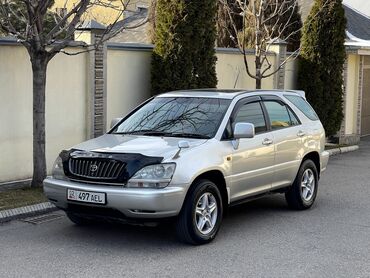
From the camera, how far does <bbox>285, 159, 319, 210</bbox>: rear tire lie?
8.10 metres

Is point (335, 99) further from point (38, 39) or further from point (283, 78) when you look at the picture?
point (38, 39)

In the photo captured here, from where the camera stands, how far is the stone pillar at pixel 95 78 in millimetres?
10523

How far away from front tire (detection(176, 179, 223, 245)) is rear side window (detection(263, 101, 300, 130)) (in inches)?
64.6

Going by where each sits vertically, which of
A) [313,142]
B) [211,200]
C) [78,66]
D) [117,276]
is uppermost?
[78,66]

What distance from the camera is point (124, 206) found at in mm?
5988

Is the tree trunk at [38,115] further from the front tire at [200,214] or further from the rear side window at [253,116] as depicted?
the front tire at [200,214]

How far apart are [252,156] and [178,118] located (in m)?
1.01

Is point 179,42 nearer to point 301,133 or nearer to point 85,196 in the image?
point 301,133

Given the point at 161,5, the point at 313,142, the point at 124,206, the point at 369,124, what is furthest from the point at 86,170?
the point at 369,124

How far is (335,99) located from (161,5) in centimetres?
632

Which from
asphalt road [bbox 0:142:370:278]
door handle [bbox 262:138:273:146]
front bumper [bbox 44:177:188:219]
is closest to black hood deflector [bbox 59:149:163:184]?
front bumper [bbox 44:177:188:219]

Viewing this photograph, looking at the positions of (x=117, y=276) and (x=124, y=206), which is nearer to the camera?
(x=117, y=276)

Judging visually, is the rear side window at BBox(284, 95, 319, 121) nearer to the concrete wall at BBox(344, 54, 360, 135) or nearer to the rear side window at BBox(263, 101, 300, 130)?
the rear side window at BBox(263, 101, 300, 130)

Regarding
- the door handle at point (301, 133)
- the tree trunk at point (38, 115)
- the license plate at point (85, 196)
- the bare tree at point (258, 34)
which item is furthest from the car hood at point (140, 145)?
the bare tree at point (258, 34)
